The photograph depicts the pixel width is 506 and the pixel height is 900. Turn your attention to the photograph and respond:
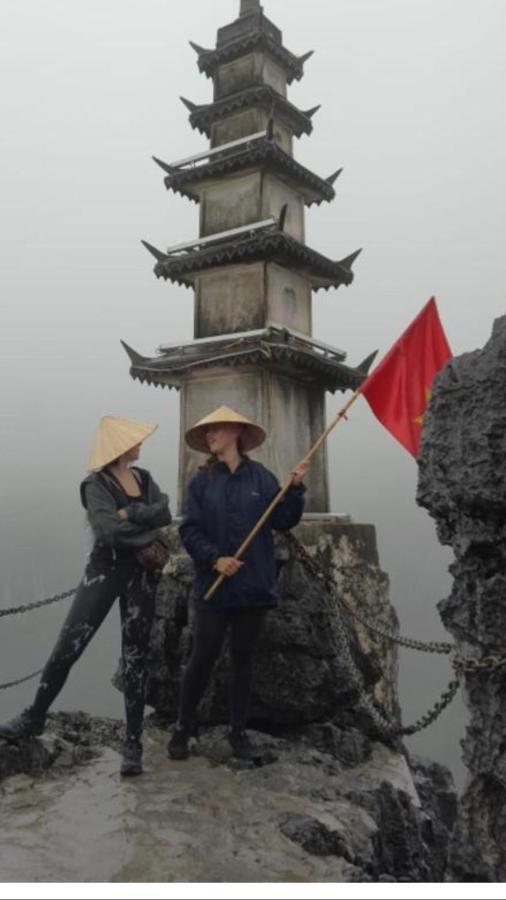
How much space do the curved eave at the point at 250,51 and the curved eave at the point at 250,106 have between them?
0.87 m

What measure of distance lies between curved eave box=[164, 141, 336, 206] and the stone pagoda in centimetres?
2

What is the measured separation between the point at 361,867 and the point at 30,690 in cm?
5283

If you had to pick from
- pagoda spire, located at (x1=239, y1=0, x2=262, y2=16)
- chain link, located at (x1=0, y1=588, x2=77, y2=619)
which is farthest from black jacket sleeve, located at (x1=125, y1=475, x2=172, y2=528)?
pagoda spire, located at (x1=239, y1=0, x2=262, y2=16)

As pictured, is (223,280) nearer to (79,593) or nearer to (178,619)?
(178,619)

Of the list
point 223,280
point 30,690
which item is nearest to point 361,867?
point 223,280

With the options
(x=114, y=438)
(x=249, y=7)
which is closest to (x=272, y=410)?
(x=114, y=438)

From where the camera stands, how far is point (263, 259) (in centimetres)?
1027

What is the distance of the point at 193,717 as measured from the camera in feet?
14.6

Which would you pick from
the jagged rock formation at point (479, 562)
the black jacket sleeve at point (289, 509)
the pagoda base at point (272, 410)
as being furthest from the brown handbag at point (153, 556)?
the pagoda base at point (272, 410)

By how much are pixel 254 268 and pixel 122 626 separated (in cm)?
767

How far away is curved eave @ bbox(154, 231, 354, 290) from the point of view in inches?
390

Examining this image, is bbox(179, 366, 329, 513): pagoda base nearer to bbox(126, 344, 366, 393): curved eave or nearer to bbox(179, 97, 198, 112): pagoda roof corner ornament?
bbox(126, 344, 366, 393): curved eave

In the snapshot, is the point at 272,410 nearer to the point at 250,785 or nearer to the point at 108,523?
the point at 108,523

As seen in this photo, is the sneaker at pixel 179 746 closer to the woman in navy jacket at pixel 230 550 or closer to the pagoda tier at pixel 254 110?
the woman in navy jacket at pixel 230 550
